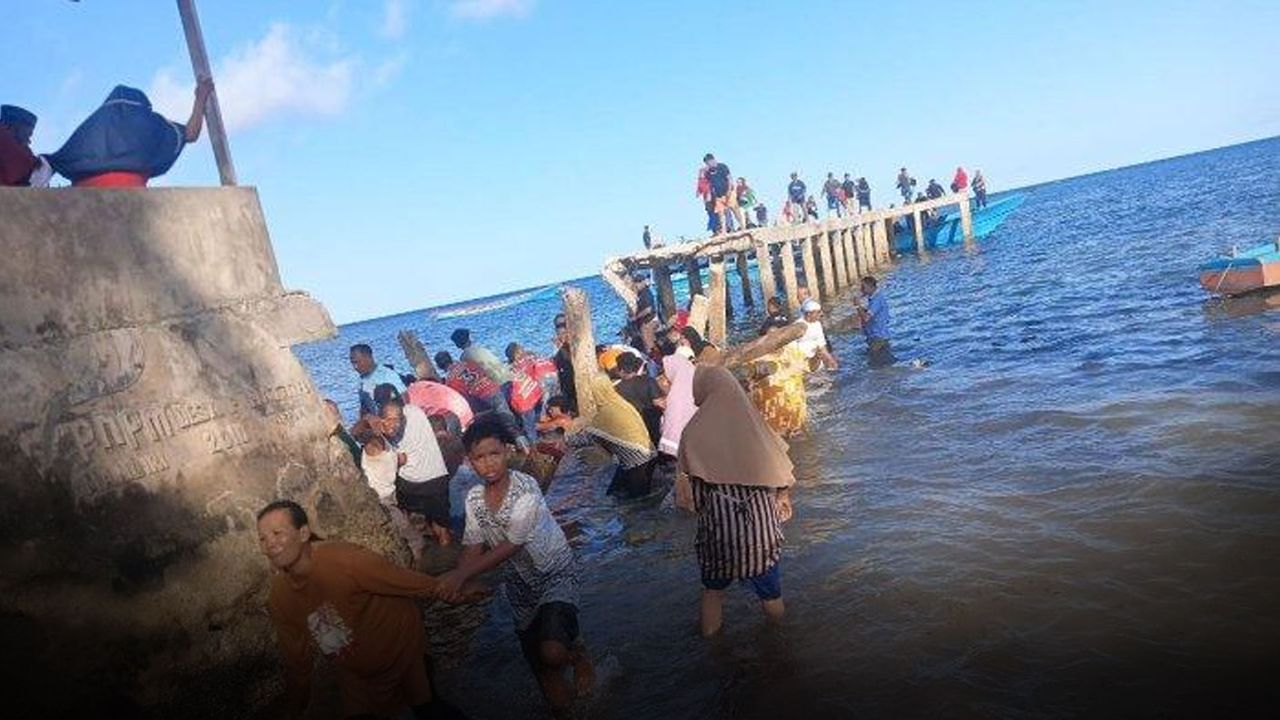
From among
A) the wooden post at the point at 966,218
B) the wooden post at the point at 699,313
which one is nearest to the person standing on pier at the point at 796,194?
the wooden post at the point at 966,218

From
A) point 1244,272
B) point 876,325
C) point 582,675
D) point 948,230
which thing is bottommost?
point 582,675

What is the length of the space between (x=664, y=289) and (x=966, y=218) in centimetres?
2078

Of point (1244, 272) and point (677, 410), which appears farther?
point (1244, 272)

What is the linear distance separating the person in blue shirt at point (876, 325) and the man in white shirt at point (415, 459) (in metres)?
7.23

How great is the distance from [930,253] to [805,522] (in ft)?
109

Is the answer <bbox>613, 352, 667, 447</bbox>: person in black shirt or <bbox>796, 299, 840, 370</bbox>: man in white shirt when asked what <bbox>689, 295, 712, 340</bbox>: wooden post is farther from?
<bbox>613, 352, 667, 447</bbox>: person in black shirt

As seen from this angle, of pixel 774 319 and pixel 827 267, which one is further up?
pixel 774 319

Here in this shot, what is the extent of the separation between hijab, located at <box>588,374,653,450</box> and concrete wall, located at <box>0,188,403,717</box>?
8.98 feet

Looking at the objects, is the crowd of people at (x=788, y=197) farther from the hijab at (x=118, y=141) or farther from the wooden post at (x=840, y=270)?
the hijab at (x=118, y=141)

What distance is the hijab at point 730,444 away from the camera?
383 cm

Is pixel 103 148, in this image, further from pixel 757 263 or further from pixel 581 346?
pixel 757 263

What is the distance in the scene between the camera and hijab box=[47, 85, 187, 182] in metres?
3.88

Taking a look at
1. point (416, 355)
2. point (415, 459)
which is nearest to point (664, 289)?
point (416, 355)

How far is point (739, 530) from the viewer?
3.84 m
